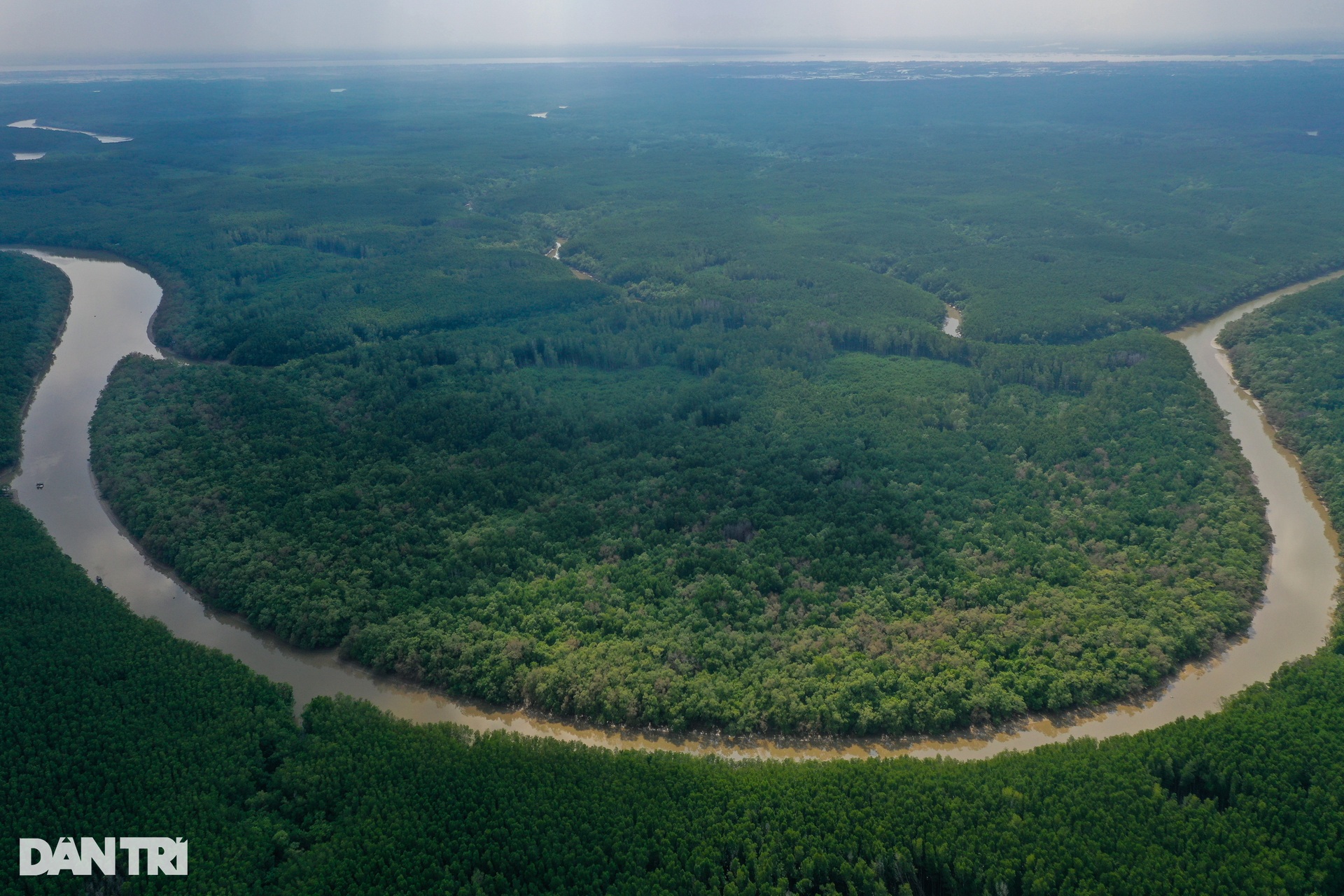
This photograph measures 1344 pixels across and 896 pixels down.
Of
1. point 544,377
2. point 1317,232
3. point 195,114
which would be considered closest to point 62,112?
point 195,114

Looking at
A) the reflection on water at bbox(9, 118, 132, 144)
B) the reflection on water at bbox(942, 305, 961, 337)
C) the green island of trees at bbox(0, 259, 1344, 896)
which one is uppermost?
the reflection on water at bbox(9, 118, 132, 144)

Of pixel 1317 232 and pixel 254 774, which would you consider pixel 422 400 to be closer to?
pixel 254 774

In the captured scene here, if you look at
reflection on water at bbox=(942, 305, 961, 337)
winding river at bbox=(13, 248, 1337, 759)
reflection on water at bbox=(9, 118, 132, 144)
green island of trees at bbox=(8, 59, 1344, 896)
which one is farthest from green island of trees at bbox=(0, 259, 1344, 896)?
reflection on water at bbox=(9, 118, 132, 144)

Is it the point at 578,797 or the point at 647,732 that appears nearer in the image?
the point at 578,797

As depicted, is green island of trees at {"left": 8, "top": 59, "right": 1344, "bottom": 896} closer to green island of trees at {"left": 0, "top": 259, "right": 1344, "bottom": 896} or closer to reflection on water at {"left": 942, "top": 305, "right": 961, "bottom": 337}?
green island of trees at {"left": 0, "top": 259, "right": 1344, "bottom": 896}

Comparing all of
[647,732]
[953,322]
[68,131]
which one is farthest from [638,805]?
[68,131]

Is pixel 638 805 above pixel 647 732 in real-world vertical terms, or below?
above

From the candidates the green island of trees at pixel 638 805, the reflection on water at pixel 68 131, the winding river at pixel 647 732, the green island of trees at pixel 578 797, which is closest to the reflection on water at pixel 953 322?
the winding river at pixel 647 732

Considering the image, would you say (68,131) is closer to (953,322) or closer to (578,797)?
(953,322)
